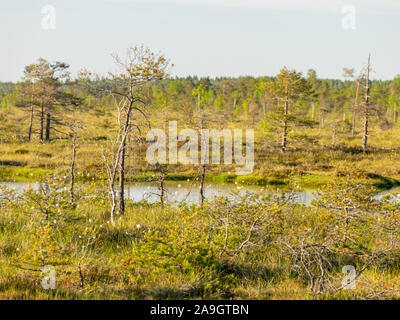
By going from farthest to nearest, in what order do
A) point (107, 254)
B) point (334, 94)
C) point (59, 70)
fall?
point (334, 94) → point (59, 70) → point (107, 254)

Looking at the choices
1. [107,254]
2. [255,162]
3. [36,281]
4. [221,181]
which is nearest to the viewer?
[36,281]

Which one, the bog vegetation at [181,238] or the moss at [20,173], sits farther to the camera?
the moss at [20,173]

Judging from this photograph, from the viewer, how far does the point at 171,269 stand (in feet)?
19.2

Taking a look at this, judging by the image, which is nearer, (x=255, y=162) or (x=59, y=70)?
(x=255, y=162)

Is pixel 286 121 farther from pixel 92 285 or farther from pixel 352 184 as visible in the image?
pixel 92 285

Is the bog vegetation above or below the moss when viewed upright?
above

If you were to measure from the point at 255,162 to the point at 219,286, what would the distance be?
24.3 metres

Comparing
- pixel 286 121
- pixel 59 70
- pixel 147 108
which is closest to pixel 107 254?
pixel 147 108

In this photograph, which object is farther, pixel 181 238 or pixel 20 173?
pixel 20 173

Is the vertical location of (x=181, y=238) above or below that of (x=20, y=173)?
above

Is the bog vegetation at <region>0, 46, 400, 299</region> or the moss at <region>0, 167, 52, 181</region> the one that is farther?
the moss at <region>0, 167, 52, 181</region>

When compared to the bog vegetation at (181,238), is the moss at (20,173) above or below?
below

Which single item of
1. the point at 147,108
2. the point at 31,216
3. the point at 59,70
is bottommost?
the point at 31,216

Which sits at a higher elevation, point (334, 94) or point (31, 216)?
point (334, 94)
